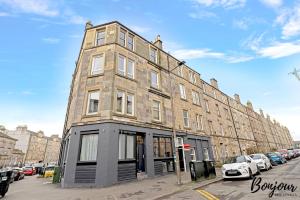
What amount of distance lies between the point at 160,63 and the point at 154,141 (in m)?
9.81

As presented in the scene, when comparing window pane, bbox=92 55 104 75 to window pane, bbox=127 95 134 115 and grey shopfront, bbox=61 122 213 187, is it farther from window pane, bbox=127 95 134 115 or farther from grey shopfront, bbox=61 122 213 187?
grey shopfront, bbox=61 122 213 187

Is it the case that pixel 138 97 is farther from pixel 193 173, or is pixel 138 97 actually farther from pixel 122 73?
pixel 193 173

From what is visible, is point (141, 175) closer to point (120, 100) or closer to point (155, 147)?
point (155, 147)

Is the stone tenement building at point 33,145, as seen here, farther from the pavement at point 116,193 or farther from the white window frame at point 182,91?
the pavement at point 116,193

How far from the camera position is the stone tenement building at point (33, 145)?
92562 millimetres

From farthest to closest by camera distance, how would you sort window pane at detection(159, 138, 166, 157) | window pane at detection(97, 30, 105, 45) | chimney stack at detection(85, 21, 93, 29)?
chimney stack at detection(85, 21, 93, 29)
window pane at detection(159, 138, 166, 157)
window pane at detection(97, 30, 105, 45)

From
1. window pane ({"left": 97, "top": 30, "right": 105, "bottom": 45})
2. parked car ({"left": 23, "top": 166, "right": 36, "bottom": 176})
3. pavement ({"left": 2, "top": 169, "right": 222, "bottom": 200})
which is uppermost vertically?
window pane ({"left": 97, "top": 30, "right": 105, "bottom": 45})

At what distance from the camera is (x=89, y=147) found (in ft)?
47.0

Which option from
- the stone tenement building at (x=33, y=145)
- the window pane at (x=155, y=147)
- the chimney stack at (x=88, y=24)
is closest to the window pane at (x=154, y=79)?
the window pane at (x=155, y=147)

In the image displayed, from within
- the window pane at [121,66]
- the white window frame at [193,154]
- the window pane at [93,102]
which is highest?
the window pane at [121,66]

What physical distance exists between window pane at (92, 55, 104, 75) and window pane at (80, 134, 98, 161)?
582 cm

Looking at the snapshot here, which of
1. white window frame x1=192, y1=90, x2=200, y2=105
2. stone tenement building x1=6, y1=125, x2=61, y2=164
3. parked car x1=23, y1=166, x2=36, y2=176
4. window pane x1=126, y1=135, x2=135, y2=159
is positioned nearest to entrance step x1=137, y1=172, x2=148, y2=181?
window pane x1=126, y1=135, x2=135, y2=159

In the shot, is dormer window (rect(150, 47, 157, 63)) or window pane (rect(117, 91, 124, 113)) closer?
window pane (rect(117, 91, 124, 113))

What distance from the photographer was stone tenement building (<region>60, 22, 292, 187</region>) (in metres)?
13.9
